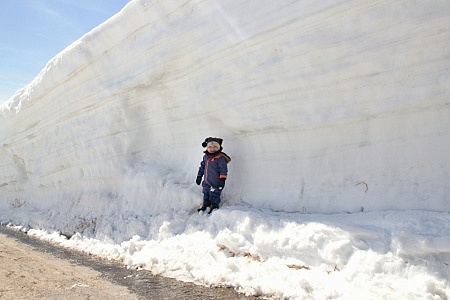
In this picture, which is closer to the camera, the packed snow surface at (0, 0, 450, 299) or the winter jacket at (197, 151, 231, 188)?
the packed snow surface at (0, 0, 450, 299)

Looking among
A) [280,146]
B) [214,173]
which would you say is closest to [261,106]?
[280,146]

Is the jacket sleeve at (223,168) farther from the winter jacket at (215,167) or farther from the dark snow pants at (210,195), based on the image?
the dark snow pants at (210,195)

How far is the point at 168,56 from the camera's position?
20.8 feet

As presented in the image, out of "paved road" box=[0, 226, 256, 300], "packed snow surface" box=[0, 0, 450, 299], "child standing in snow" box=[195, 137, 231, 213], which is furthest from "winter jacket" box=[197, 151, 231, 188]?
"paved road" box=[0, 226, 256, 300]

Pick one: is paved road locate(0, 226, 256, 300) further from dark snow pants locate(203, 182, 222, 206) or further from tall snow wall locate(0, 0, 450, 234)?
tall snow wall locate(0, 0, 450, 234)

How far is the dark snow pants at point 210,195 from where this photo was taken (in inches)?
198

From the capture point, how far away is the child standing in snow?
5.03 metres

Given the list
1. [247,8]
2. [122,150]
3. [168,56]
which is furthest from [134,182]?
[247,8]

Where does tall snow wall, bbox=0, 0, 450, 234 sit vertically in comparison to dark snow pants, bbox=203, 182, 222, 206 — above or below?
above

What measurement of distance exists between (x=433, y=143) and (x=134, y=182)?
4654 mm

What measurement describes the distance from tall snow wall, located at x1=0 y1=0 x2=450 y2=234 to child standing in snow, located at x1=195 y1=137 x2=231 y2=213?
0.99ft

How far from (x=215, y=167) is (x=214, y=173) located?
8 cm

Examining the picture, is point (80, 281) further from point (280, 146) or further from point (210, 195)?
point (280, 146)

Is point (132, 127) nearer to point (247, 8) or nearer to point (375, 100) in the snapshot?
point (247, 8)
